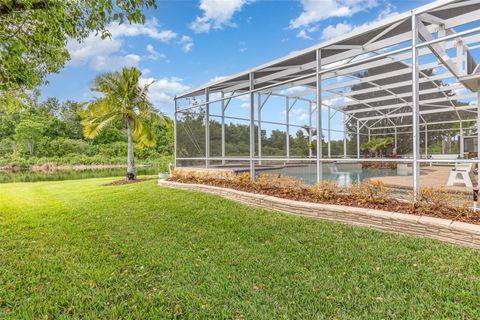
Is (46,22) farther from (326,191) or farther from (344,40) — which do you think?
(326,191)

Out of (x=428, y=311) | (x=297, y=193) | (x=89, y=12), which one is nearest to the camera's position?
(x=428, y=311)

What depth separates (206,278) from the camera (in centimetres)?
307

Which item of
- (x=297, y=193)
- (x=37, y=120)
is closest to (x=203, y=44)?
(x=297, y=193)

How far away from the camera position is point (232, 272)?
321 centimetres

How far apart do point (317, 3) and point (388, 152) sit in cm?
605

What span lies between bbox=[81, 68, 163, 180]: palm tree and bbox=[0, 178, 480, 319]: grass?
912 cm

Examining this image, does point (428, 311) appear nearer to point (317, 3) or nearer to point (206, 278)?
point (206, 278)

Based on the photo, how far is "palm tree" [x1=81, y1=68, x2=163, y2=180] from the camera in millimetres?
13477

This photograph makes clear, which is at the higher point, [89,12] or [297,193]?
[89,12]

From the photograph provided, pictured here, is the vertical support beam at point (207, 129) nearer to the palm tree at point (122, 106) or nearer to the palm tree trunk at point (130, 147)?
the palm tree at point (122, 106)

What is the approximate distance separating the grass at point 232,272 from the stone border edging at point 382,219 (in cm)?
19

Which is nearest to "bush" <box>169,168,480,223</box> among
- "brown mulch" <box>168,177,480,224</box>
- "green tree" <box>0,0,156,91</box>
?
"brown mulch" <box>168,177,480,224</box>

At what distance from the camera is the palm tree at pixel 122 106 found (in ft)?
44.2

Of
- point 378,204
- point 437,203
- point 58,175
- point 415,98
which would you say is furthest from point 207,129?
point 58,175
